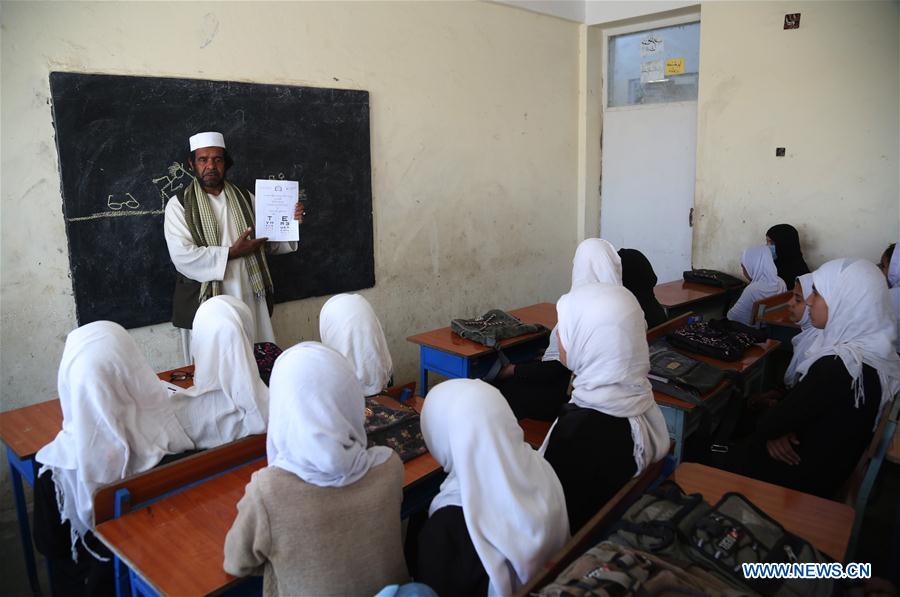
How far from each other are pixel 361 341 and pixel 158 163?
167 cm

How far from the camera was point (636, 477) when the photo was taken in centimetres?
176

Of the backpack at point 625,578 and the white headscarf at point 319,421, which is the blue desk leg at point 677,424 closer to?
the backpack at point 625,578

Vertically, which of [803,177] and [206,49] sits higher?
[206,49]

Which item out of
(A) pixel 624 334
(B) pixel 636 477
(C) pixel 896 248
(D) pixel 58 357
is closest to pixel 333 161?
(D) pixel 58 357

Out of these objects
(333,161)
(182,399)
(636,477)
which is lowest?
(636,477)

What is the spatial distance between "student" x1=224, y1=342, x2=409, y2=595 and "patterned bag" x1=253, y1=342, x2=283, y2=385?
102cm

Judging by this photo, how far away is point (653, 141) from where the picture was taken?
5.69 metres

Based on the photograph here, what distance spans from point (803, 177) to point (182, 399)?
470cm

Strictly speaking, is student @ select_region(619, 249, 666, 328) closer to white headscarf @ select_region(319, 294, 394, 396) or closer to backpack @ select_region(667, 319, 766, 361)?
backpack @ select_region(667, 319, 766, 361)

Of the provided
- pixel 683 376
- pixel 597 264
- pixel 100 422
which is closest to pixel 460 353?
pixel 597 264

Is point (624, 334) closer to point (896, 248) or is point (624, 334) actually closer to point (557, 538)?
point (557, 538)

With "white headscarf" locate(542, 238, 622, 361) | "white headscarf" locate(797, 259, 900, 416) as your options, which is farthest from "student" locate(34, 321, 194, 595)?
"white headscarf" locate(797, 259, 900, 416)

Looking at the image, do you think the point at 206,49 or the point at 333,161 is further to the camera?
the point at 333,161

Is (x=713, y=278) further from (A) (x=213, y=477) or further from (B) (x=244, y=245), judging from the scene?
(A) (x=213, y=477)
